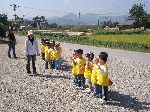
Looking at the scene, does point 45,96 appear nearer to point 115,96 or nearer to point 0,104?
point 0,104

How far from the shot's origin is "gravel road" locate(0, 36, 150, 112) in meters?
9.29

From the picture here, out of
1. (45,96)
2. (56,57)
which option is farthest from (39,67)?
(45,96)

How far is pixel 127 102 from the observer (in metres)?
9.80

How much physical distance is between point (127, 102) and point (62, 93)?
7.53 ft

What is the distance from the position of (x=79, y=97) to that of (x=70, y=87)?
1.55 meters

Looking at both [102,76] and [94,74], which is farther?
[94,74]

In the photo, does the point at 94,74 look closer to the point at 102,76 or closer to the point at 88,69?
the point at 102,76

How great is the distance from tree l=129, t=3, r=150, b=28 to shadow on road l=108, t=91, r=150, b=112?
76.0m

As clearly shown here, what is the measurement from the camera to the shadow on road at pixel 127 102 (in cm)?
928

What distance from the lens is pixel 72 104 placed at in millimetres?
9609

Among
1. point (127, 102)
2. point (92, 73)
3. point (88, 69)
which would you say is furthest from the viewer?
point (88, 69)

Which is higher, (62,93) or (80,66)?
(80,66)

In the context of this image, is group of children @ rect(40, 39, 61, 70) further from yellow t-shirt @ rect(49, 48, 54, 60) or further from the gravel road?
the gravel road

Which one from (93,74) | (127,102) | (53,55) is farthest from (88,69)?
(53,55)
